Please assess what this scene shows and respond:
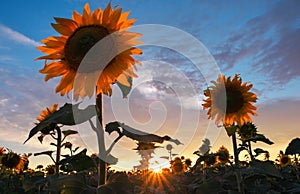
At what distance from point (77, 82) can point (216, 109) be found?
3191mm

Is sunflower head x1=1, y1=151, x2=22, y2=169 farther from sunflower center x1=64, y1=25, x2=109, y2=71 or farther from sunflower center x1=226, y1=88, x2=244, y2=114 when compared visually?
sunflower center x1=64, y1=25, x2=109, y2=71

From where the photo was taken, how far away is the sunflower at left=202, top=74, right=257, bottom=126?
5195mm

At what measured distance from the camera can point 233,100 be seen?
5285mm

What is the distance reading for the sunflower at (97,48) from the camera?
8.80ft

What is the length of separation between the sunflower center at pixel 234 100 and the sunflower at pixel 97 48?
9.63 feet

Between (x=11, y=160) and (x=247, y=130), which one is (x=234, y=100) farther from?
(x=11, y=160)

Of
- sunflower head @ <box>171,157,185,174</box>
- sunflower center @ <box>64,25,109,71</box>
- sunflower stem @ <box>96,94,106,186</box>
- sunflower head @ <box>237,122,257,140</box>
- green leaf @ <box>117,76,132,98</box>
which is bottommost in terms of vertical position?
sunflower stem @ <box>96,94,106,186</box>

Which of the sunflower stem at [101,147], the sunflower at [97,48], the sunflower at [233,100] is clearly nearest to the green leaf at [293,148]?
the sunflower at [233,100]

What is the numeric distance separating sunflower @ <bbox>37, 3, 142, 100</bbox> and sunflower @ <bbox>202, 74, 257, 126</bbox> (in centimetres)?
287

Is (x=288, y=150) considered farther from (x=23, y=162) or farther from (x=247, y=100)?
(x=23, y=162)

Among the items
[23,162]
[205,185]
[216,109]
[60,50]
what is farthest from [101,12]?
[23,162]

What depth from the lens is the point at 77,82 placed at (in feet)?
9.09

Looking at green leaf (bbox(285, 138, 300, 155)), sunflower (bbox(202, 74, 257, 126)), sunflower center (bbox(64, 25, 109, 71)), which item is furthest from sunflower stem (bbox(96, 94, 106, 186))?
sunflower (bbox(202, 74, 257, 126))

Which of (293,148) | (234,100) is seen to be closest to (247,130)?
(234,100)
